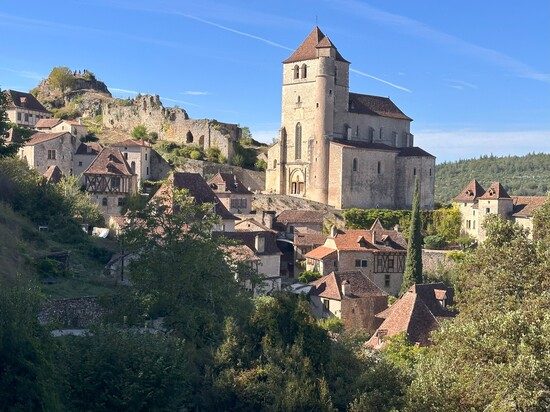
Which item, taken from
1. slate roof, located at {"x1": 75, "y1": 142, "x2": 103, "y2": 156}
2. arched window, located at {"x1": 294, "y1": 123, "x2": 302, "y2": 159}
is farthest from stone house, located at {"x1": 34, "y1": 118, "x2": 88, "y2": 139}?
arched window, located at {"x1": 294, "y1": 123, "x2": 302, "y2": 159}

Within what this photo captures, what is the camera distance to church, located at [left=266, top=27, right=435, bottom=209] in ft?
202

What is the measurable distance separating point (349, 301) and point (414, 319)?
6823 millimetres

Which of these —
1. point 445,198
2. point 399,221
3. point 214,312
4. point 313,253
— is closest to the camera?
point 214,312

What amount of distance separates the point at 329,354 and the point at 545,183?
389ft

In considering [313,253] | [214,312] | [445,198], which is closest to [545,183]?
[445,198]

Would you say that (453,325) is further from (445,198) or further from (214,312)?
(445,198)

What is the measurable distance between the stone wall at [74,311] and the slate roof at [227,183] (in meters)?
29.0

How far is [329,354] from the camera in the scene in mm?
21641

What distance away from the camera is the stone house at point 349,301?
3969 centimetres

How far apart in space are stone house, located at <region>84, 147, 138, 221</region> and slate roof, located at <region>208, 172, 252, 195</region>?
7.18m

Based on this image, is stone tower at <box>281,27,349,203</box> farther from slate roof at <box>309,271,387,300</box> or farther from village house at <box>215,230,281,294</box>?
slate roof at <box>309,271,387,300</box>

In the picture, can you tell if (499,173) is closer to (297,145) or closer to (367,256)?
(297,145)

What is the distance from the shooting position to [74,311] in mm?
24938

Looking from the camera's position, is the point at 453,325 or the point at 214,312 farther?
the point at 214,312
